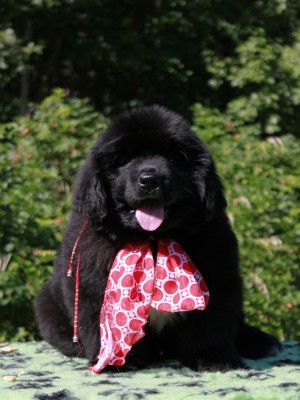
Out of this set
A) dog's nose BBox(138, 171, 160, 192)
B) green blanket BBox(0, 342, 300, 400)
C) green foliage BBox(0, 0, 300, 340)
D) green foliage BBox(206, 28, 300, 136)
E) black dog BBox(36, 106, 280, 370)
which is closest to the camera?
green blanket BBox(0, 342, 300, 400)

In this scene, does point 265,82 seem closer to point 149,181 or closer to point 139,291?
point 139,291

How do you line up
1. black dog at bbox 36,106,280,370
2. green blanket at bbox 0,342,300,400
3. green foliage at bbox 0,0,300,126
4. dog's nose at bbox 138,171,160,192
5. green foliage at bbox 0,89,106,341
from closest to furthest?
green blanket at bbox 0,342,300,400, dog's nose at bbox 138,171,160,192, black dog at bbox 36,106,280,370, green foliage at bbox 0,89,106,341, green foliage at bbox 0,0,300,126

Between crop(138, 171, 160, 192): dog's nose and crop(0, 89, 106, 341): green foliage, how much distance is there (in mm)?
1790

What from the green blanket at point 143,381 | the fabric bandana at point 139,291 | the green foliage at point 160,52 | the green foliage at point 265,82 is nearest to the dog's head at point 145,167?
the fabric bandana at point 139,291

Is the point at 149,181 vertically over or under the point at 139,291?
over

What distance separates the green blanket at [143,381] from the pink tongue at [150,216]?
0.61 m

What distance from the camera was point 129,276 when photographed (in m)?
3.00

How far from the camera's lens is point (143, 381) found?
9.12 ft

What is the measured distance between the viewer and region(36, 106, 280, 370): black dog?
2918 millimetres

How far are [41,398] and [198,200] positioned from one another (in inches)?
41.0

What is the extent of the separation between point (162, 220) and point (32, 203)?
7.13 ft

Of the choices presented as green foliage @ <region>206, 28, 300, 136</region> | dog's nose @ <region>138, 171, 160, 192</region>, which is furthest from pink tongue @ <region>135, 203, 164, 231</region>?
green foliage @ <region>206, 28, 300, 136</region>

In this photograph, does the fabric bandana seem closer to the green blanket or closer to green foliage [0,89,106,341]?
the green blanket

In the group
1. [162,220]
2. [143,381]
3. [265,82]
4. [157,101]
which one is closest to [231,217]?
[162,220]
